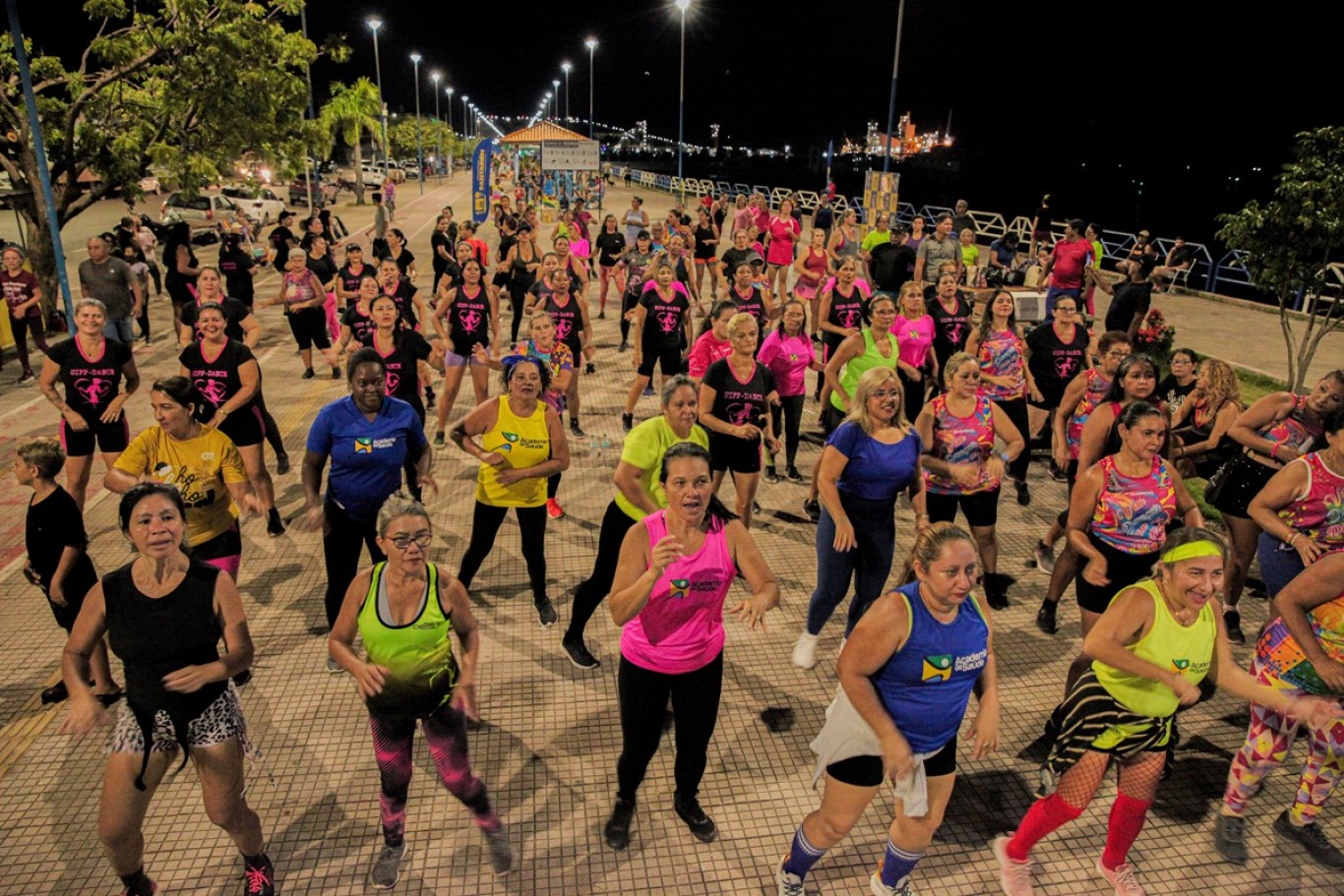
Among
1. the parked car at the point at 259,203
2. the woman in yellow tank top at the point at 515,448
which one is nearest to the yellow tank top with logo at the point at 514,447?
the woman in yellow tank top at the point at 515,448

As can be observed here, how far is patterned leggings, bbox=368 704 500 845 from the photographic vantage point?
12.3 ft

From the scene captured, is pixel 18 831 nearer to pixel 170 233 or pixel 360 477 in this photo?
pixel 360 477

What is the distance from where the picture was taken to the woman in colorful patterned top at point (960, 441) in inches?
219

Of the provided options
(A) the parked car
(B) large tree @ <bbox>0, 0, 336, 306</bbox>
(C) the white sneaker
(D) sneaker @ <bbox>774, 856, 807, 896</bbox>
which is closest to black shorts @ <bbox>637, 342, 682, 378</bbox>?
(C) the white sneaker

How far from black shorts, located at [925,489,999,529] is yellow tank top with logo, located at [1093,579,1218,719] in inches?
84.4

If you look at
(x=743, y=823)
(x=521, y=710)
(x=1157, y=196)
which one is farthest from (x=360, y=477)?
(x=1157, y=196)

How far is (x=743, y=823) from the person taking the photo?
14.2 ft

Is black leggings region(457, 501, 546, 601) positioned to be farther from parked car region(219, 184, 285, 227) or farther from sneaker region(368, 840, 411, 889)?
parked car region(219, 184, 285, 227)

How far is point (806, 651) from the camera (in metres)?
5.62

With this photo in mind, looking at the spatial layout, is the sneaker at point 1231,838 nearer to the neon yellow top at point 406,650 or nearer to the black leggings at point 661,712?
the black leggings at point 661,712

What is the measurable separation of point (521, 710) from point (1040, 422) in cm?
600

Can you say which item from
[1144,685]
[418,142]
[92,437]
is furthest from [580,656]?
[418,142]

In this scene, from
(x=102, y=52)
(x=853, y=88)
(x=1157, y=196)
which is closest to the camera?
(x=102, y=52)

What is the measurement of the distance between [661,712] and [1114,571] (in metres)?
2.66
